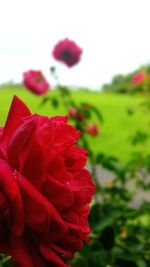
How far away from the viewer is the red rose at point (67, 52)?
5.77ft

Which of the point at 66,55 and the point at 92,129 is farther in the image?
the point at 92,129

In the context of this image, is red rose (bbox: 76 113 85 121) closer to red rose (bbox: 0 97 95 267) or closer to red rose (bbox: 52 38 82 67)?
red rose (bbox: 52 38 82 67)

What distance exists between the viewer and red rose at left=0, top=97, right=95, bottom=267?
0.38 m

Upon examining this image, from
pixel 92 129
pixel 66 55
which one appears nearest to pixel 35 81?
pixel 66 55

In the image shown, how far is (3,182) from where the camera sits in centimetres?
37

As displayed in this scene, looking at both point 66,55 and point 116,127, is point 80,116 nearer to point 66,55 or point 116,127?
point 66,55

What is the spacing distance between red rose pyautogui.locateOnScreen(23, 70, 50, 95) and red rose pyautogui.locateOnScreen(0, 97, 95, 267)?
135 centimetres

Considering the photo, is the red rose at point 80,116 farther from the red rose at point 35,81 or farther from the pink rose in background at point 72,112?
the red rose at point 35,81

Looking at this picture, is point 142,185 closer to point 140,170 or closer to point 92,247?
point 140,170

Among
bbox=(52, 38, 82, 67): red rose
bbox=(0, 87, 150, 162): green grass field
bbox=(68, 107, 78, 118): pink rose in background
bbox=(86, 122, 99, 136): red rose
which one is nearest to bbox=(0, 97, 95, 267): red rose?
bbox=(68, 107, 78, 118): pink rose in background

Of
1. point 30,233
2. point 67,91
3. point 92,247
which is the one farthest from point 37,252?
point 67,91

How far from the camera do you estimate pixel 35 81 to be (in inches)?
70.5

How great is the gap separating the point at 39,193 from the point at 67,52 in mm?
1424

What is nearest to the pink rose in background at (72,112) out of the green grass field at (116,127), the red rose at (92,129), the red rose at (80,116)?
the red rose at (80,116)
